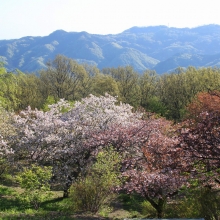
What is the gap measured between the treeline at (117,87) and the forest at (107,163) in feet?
30.7

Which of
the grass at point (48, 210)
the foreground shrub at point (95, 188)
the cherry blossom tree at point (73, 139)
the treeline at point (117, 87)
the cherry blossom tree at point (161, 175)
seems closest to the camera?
the cherry blossom tree at point (161, 175)

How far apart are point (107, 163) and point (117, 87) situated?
132ft

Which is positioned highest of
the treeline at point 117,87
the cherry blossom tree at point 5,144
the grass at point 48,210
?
the treeline at point 117,87

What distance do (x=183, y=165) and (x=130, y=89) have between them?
4721 centimetres

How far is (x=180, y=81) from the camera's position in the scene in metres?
52.1

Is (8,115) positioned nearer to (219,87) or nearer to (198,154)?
(198,154)

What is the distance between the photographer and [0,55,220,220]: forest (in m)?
12.6

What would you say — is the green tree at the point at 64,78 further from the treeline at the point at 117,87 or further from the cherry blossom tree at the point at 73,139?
the cherry blossom tree at the point at 73,139

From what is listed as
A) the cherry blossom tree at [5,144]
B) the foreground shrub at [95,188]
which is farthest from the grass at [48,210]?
the cherry blossom tree at [5,144]

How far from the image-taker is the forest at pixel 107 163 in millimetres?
12555

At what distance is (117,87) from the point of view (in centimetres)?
5494

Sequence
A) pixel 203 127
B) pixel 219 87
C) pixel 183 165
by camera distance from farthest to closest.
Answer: pixel 219 87, pixel 183 165, pixel 203 127

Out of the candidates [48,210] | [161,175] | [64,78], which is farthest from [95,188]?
[64,78]

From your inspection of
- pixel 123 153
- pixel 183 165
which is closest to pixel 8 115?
pixel 123 153
